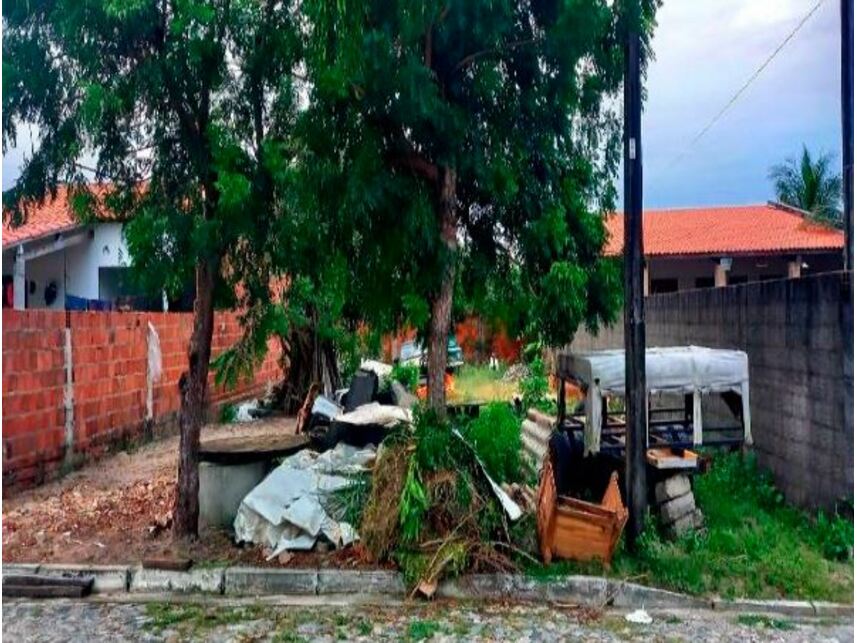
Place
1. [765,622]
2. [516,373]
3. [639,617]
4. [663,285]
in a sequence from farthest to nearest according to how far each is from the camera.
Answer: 1. [663,285]
2. [516,373]
3. [639,617]
4. [765,622]

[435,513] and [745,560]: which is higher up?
[435,513]

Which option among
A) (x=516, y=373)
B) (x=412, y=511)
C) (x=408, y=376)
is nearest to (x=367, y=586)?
(x=412, y=511)

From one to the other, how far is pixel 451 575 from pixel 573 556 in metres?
0.87

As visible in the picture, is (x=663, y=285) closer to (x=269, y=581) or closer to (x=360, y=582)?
(x=360, y=582)

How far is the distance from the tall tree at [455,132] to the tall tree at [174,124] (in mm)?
599

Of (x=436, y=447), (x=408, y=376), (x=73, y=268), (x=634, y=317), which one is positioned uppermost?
(x=73, y=268)

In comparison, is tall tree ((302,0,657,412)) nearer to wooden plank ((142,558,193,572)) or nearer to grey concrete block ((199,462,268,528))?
grey concrete block ((199,462,268,528))

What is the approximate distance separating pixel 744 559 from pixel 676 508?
59cm

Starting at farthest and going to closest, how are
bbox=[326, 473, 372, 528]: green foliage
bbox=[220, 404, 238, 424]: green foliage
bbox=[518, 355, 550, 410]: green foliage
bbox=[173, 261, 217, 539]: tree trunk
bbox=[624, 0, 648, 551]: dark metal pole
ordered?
bbox=[220, 404, 238, 424]: green foliage < bbox=[518, 355, 550, 410]: green foliage < bbox=[173, 261, 217, 539]: tree trunk < bbox=[326, 473, 372, 528]: green foliage < bbox=[624, 0, 648, 551]: dark metal pole

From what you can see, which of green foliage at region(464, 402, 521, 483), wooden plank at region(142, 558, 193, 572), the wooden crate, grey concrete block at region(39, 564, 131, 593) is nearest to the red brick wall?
grey concrete block at region(39, 564, 131, 593)

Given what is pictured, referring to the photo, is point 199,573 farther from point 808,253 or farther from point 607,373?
point 808,253

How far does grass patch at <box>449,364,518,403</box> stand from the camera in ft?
43.7

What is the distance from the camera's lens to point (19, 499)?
7.12 metres

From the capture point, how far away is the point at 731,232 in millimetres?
21094
